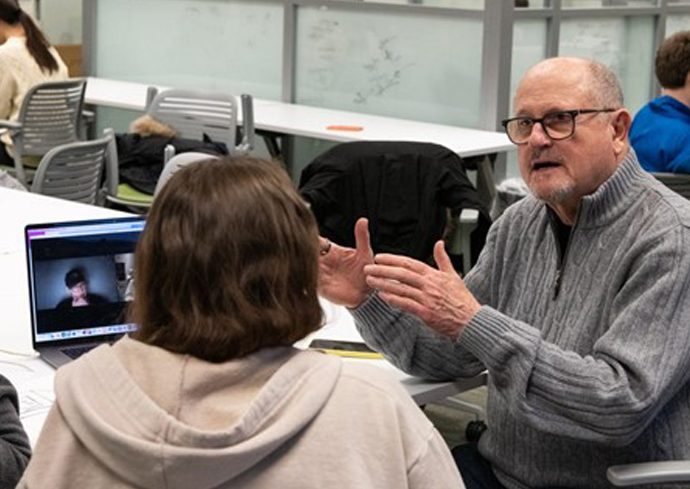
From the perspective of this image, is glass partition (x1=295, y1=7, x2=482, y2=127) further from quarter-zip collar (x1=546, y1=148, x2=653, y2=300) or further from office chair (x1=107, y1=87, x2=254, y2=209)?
quarter-zip collar (x1=546, y1=148, x2=653, y2=300)

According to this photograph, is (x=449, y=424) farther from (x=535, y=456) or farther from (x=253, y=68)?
(x=253, y=68)

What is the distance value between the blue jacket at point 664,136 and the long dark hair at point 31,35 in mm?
3246

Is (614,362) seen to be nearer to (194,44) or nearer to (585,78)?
(585,78)

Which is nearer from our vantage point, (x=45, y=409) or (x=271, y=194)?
(x=271, y=194)

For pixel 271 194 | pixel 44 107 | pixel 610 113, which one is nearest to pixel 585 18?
pixel 44 107

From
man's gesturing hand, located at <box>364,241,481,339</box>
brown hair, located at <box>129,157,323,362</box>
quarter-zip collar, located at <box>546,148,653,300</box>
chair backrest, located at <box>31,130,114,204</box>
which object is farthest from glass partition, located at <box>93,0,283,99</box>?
brown hair, located at <box>129,157,323,362</box>

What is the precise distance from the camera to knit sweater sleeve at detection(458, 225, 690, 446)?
2.37 m

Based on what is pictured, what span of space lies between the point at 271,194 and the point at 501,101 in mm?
5277

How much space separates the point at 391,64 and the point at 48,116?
Result: 6.13 feet

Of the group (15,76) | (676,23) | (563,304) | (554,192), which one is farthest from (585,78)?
(676,23)

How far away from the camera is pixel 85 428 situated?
1.65 meters

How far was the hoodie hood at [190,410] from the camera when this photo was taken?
159cm

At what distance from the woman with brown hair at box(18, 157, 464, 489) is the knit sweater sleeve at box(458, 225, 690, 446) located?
74 cm

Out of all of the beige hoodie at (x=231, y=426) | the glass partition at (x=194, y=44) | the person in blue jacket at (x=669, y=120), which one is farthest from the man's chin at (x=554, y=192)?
the glass partition at (x=194, y=44)
